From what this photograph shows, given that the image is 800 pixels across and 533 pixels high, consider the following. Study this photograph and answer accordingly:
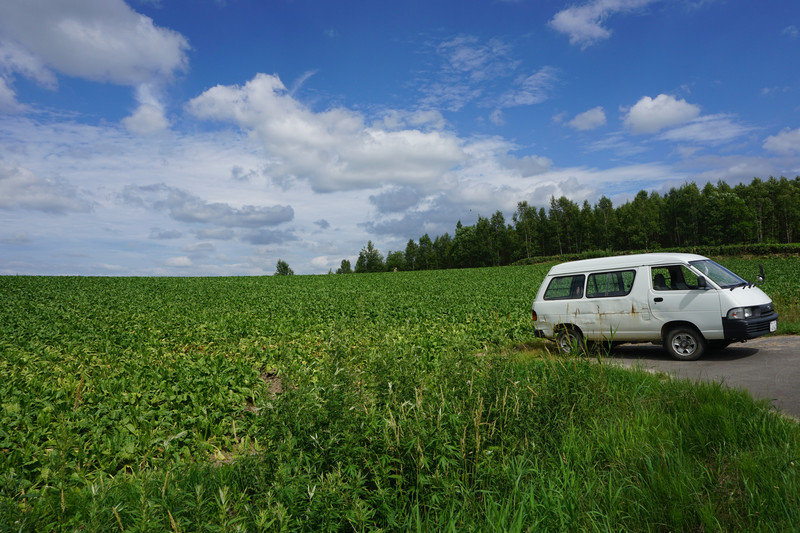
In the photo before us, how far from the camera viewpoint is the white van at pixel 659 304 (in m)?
8.95

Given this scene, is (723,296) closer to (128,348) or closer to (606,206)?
(128,348)

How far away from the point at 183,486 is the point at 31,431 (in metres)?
3.62

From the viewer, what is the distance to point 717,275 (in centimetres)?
945

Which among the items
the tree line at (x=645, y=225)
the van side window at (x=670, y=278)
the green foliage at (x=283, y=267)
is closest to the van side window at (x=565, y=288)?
the van side window at (x=670, y=278)

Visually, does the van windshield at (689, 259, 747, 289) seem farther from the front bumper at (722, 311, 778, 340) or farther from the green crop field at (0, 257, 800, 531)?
the green crop field at (0, 257, 800, 531)

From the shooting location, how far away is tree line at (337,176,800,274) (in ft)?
266

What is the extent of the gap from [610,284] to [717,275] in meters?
2.11

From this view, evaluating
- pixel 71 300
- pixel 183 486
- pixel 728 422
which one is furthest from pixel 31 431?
pixel 71 300

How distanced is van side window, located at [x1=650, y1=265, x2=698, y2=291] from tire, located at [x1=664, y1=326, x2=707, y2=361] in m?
0.89

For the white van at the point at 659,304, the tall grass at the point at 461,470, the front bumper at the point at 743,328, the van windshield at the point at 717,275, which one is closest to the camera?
the tall grass at the point at 461,470

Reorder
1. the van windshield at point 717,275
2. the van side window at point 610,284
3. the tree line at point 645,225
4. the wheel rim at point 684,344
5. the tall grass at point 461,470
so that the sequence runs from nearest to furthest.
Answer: the tall grass at point 461,470, the van windshield at point 717,275, the wheel rim at point 684,344, the van side window at point 610,284, the tree line at point 645,225

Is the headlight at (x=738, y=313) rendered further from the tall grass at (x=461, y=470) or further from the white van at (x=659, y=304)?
the tall grass at (x=461, y=470)

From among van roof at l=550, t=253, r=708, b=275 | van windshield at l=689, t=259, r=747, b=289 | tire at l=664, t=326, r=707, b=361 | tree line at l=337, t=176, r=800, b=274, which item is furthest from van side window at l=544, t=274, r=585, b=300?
tree line at l=337, t=176, r=800, b=274

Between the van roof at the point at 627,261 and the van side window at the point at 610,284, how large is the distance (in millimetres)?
175
